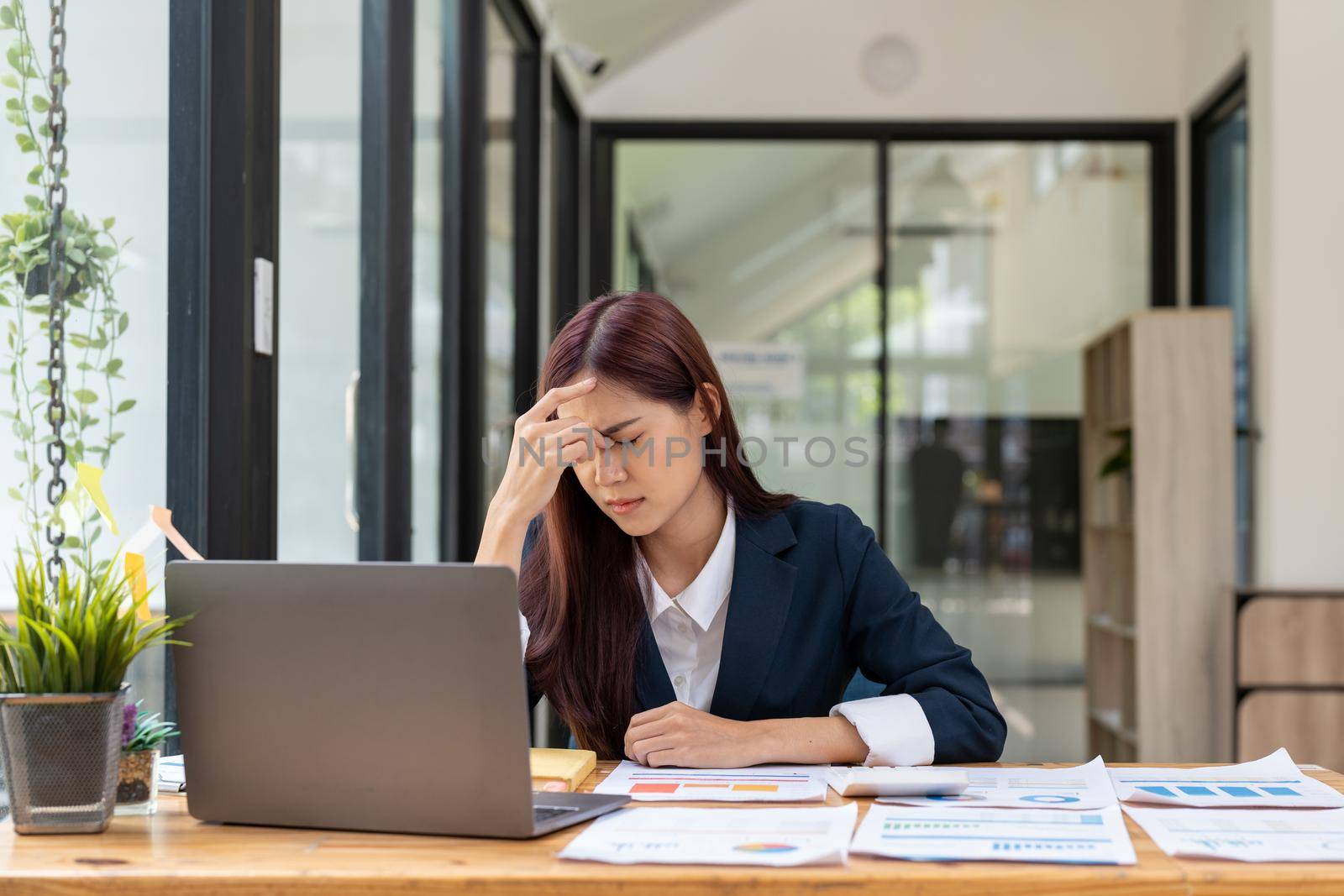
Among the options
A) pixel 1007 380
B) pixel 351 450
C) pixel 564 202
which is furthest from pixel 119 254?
pixel 1007 380

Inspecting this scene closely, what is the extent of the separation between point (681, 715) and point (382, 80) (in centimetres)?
190

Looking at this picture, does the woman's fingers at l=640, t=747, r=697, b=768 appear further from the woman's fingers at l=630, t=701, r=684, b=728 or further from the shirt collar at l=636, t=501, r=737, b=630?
the shirt collar at l=636, t=501, r=737, b=630

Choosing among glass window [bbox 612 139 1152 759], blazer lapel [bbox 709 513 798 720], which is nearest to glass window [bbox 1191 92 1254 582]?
glass window [bbox 612 139 1152 759]

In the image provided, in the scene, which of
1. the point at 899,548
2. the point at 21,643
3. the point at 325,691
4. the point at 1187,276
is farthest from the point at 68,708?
the point at 1187,276

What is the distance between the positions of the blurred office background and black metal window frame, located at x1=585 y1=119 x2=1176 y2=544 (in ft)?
0.05

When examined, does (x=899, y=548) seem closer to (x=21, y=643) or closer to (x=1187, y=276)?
(x=1187, y=276)

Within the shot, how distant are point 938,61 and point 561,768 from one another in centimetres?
461

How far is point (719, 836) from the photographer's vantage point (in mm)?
1114

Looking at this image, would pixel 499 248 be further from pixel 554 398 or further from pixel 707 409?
pixel 554 398

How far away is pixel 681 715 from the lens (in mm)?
1497

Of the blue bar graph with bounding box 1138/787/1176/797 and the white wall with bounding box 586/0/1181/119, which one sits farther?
the white wall with bounding box 586/0/1181/119

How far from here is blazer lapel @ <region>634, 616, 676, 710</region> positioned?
5.79ft

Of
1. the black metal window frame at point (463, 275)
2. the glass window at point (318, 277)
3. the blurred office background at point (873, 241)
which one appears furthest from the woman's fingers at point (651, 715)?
the black metal window frame at point (463, 275)

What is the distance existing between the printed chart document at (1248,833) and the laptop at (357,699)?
48cm
